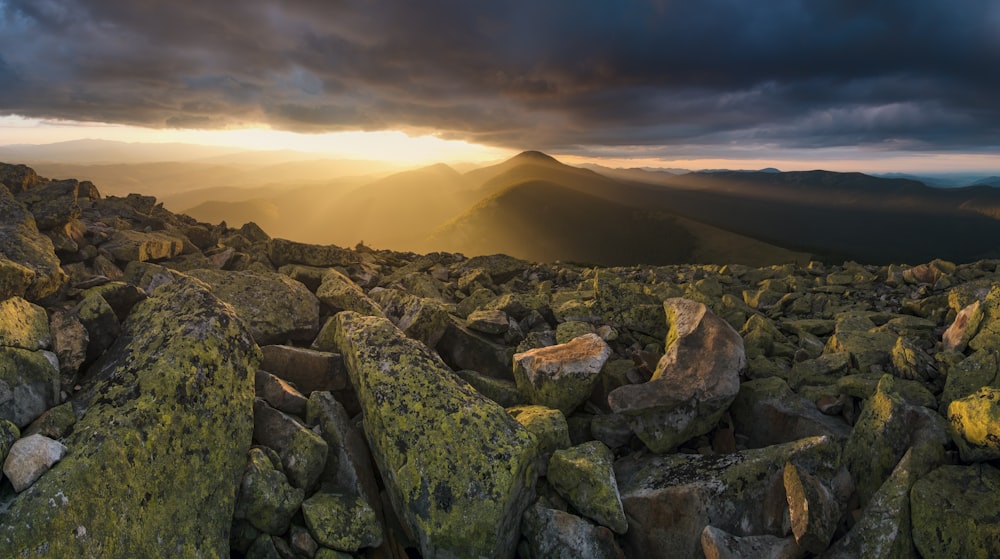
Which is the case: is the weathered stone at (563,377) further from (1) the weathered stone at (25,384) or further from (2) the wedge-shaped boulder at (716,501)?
(1) the weathered stone at (25,384)

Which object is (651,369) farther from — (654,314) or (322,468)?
(322,468)

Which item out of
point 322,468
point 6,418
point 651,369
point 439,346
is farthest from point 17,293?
point 651,369

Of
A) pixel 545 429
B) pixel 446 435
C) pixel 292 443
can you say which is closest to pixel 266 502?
pixel 292 443

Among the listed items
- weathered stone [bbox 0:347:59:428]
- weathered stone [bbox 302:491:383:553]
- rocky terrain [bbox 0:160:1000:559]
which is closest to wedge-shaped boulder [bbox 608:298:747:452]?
rocky terrain [bbox 0:160:1000:559]

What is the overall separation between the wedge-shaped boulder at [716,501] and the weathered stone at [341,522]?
4.65 meters

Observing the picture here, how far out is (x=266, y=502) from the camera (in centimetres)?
775

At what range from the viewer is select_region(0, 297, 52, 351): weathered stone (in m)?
8.30

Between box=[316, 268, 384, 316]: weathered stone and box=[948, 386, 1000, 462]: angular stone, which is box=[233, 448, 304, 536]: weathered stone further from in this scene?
box=[948, 386, 1000, 462]: angular stone

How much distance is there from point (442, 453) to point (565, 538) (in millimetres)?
2585

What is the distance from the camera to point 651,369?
479 inches

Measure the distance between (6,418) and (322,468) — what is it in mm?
4696

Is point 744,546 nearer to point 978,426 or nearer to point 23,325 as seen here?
point 978,426

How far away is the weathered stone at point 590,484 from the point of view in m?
8.66

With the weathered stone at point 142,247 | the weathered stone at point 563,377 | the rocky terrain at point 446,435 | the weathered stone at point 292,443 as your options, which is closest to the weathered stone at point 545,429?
the rocky terrain at point 446,435
